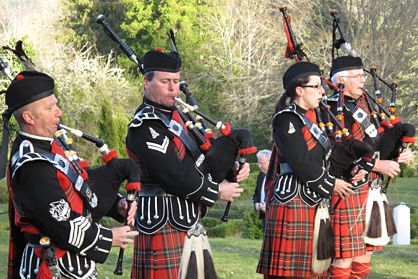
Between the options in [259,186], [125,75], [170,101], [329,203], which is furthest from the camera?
[125,75]

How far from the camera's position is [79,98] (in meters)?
29.5

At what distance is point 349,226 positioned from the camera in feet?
22.6

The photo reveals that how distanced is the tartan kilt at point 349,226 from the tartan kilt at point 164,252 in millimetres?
1925

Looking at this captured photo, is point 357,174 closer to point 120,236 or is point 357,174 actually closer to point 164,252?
point 164,252

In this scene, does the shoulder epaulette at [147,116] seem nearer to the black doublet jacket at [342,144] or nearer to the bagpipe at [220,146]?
the bagpipe at [220,146]

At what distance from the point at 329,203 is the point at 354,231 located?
61 cm

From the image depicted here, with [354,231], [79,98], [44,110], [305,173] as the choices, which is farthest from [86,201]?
[79,98]

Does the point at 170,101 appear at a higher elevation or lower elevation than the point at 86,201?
higher

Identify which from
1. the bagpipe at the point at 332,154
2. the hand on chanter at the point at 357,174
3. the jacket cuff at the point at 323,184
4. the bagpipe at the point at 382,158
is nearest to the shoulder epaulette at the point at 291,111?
the bagpipe at the point at 332,154

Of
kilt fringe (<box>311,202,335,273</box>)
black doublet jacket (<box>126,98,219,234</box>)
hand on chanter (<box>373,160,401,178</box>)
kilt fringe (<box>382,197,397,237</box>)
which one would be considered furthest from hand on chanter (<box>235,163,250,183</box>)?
kilt fringe (<box>382,197,397,237</box>)

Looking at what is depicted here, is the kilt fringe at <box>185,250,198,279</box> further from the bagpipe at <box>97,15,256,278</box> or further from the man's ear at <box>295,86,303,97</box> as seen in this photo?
the man's ear at <box>295,86,303,97</box>

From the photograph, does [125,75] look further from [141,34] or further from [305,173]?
[305,173]

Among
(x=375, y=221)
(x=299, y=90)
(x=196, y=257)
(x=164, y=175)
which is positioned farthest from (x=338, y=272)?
(x=164, y=175)

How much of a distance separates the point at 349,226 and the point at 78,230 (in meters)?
3.40
